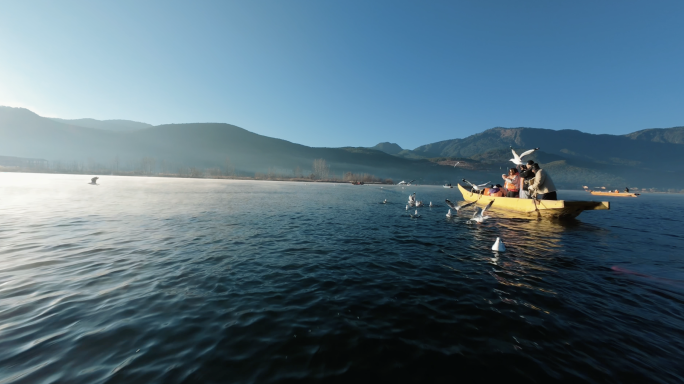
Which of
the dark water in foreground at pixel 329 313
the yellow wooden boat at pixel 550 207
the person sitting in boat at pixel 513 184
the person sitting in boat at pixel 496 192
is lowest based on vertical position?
the dark water in foreground at pixel 329 313

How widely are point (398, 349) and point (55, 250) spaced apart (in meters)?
14.4

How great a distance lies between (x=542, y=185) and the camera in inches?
786

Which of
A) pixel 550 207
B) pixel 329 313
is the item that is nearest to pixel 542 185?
pixel 550 207

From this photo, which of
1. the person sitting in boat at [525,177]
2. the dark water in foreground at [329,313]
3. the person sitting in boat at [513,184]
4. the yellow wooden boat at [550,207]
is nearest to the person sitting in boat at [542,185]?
the person sitting in boat at [525,177]

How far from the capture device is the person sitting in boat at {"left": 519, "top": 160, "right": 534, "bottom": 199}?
21047 mm

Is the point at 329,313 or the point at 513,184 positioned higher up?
the point at 513,184

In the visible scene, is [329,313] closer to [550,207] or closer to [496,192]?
[550,207]

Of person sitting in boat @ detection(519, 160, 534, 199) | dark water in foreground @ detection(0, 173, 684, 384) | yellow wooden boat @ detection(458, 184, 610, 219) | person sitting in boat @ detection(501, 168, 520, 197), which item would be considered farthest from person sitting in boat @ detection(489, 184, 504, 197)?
dark water in foreground @ detection(0, 173, 684, 384)

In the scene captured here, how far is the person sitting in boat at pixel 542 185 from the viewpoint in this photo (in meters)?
19.5

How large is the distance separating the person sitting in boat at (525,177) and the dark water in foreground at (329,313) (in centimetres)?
1014

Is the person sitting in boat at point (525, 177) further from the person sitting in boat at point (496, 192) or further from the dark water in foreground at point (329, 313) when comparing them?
the dark water in foreground at point (329, 313)

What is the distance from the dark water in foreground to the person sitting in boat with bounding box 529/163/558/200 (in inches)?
335

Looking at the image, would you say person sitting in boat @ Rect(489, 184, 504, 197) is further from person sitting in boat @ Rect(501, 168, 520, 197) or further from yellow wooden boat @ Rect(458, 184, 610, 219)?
yellow wooden boat @ Rect(458, 184, 610, 219)

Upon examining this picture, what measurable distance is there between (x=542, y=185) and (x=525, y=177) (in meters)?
1.72
